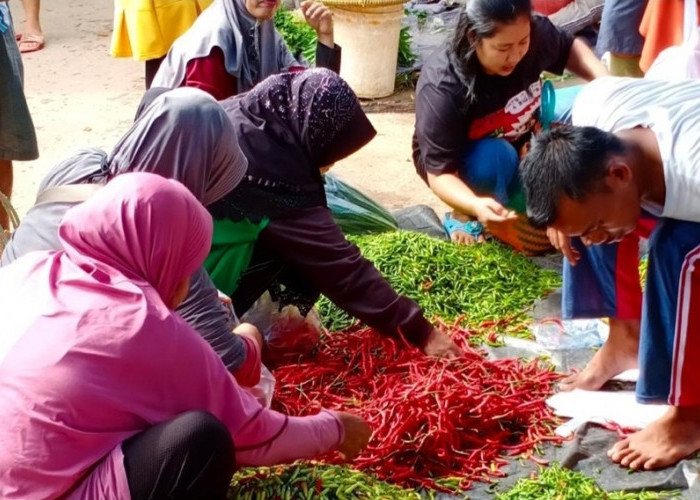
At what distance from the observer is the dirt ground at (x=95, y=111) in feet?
17.5

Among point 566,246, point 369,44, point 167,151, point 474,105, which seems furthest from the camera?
point 369,44

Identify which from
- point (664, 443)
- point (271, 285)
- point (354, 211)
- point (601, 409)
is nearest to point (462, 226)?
point (354, 211)

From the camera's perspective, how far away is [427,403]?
112 inches

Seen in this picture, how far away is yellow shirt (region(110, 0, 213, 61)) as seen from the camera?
5.02 metres

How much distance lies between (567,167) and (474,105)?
4.69 feet

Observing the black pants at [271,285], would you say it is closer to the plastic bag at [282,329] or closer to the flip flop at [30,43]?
the plastic bag at [282,329]

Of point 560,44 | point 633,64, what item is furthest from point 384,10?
point 560,44

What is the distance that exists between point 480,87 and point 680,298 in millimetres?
1589

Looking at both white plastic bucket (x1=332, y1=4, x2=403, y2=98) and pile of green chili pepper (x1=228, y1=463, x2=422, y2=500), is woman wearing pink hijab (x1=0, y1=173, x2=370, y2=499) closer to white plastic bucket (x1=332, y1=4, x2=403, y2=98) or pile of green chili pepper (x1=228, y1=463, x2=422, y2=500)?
pile of green chili pepper (x1=228, y1=463, x2=422, y2=500)

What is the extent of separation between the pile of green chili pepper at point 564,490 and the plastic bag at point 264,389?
733mm

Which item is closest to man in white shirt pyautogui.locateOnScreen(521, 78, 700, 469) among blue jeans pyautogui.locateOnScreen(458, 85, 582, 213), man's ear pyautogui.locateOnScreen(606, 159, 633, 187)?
man's ear pyautogui.locateOnScreen(606, 159, 633, 187)

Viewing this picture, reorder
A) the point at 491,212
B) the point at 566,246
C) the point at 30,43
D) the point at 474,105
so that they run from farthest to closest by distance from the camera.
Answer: the point at 30,43 → the point at 474,105 → the point at 491,212 → the point at 566,246

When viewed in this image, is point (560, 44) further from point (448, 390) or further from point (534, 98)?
point (448, 390)

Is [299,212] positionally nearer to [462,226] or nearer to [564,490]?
[564,490]
